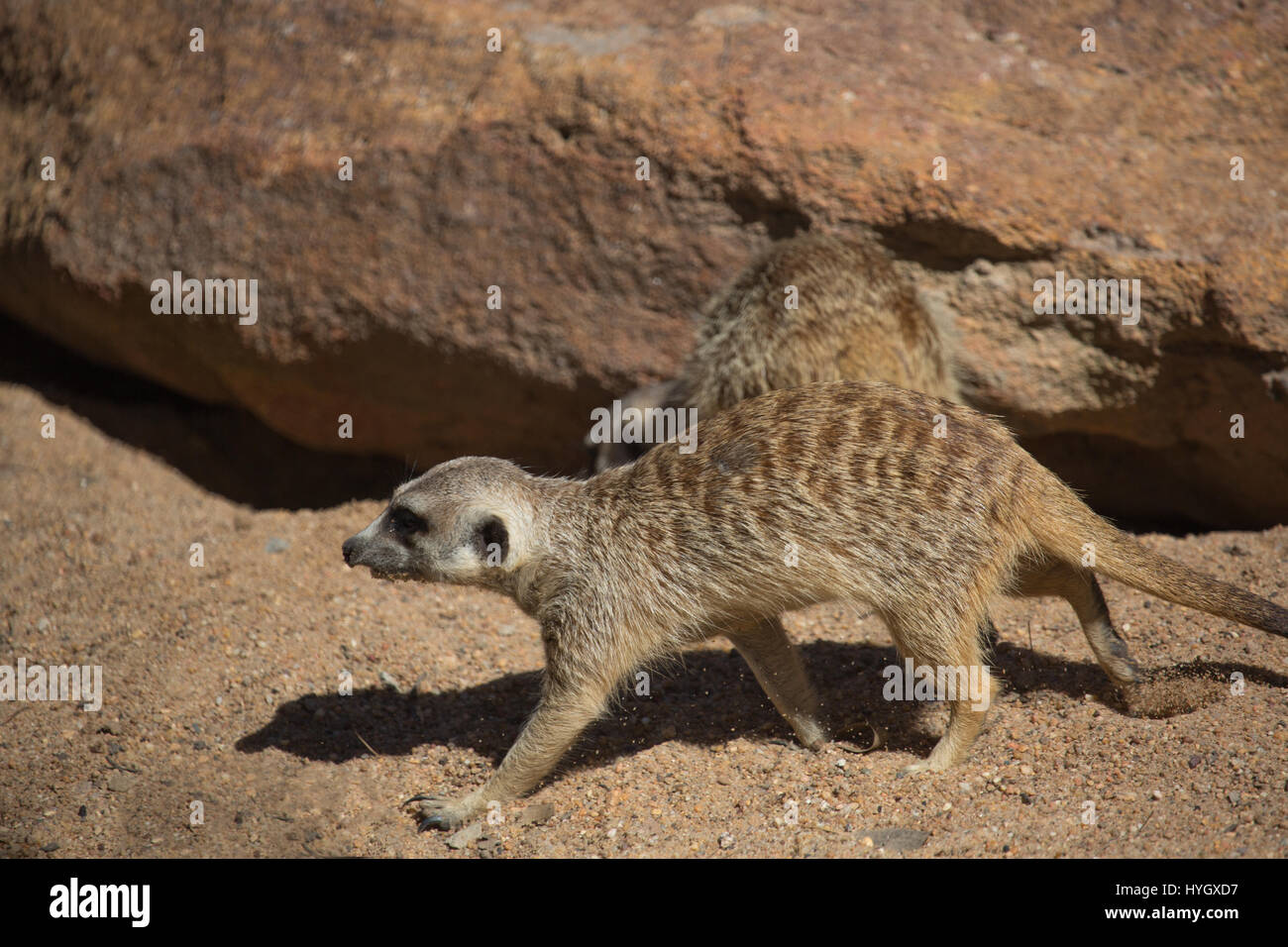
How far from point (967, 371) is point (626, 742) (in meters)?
2.14

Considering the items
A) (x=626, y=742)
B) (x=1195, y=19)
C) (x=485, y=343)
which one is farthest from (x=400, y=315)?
(x=1195, y=19)

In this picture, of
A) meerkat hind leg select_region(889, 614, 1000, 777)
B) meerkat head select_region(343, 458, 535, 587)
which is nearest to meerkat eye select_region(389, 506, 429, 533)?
meerkat head select_region(343, 458, 535, 587)

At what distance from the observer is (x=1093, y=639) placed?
3400 millimetres

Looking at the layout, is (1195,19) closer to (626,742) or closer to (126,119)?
(626,742)

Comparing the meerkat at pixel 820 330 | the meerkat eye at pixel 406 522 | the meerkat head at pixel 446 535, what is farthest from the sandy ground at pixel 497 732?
the meerkat at pixel 820 330

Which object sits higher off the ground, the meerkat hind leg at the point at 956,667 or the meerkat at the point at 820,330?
the meerkat at the point at 820,330

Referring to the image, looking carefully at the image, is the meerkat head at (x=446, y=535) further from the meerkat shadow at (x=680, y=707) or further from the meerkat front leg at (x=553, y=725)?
the meerkat shadow at (x=680, y=707)

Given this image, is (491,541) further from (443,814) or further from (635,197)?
(635,197)

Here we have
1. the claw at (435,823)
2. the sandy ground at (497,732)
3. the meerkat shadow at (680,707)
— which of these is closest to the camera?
the sandy ground at (497,732)

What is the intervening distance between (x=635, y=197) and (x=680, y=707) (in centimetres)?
221

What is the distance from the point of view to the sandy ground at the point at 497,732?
2.97m

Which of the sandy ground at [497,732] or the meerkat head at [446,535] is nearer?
the sandy ground at [497,732]

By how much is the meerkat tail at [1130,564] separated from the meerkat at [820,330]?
1.04 metres

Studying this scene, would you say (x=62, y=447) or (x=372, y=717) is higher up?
(x=62, y=447)
